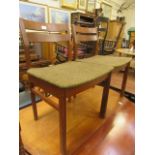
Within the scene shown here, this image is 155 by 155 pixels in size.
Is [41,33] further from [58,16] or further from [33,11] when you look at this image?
[58,16]

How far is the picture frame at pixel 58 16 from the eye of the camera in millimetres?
2291

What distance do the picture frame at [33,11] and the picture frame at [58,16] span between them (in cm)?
10

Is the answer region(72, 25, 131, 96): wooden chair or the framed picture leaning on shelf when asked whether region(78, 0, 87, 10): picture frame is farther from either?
region(72, 25, 131, 96): wooden chair

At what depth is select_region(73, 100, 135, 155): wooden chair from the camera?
968 millimetres

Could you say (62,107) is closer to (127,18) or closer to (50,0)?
(50,0)

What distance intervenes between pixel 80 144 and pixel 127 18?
4.47 metres

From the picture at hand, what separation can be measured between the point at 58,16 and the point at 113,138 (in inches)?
81.7

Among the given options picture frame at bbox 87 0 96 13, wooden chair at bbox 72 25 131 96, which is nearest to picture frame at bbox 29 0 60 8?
picture frame at bbox 87 0 96 13

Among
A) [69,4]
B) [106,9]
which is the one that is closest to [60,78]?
[69,4]

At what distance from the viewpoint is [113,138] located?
3.57 feet

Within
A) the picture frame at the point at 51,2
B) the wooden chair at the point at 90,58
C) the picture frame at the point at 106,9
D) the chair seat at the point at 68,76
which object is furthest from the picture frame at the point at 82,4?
the chair seat at the point at 68,76

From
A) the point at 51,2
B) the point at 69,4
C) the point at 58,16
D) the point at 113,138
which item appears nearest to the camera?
the point at 113,138
